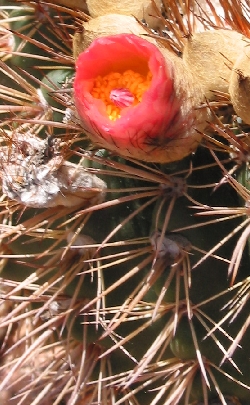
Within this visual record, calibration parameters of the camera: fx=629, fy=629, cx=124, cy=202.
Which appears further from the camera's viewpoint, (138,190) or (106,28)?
(138,190)

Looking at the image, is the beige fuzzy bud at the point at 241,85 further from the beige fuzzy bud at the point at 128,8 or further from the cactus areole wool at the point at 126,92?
the beige fuzzy bud at the point at 128,8

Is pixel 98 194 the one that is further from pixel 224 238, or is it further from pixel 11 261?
pixel 11 261

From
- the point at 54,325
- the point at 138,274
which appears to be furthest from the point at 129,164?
the point at 54,325

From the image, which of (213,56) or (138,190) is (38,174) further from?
(213,56)

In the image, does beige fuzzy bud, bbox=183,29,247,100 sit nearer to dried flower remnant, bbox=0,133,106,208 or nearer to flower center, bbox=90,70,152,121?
flower center, bbox=90,70,152,121

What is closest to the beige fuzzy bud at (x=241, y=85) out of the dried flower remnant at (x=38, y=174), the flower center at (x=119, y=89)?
the flower center at (x=119, y=89)

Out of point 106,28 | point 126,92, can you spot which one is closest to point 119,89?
point 126,92
